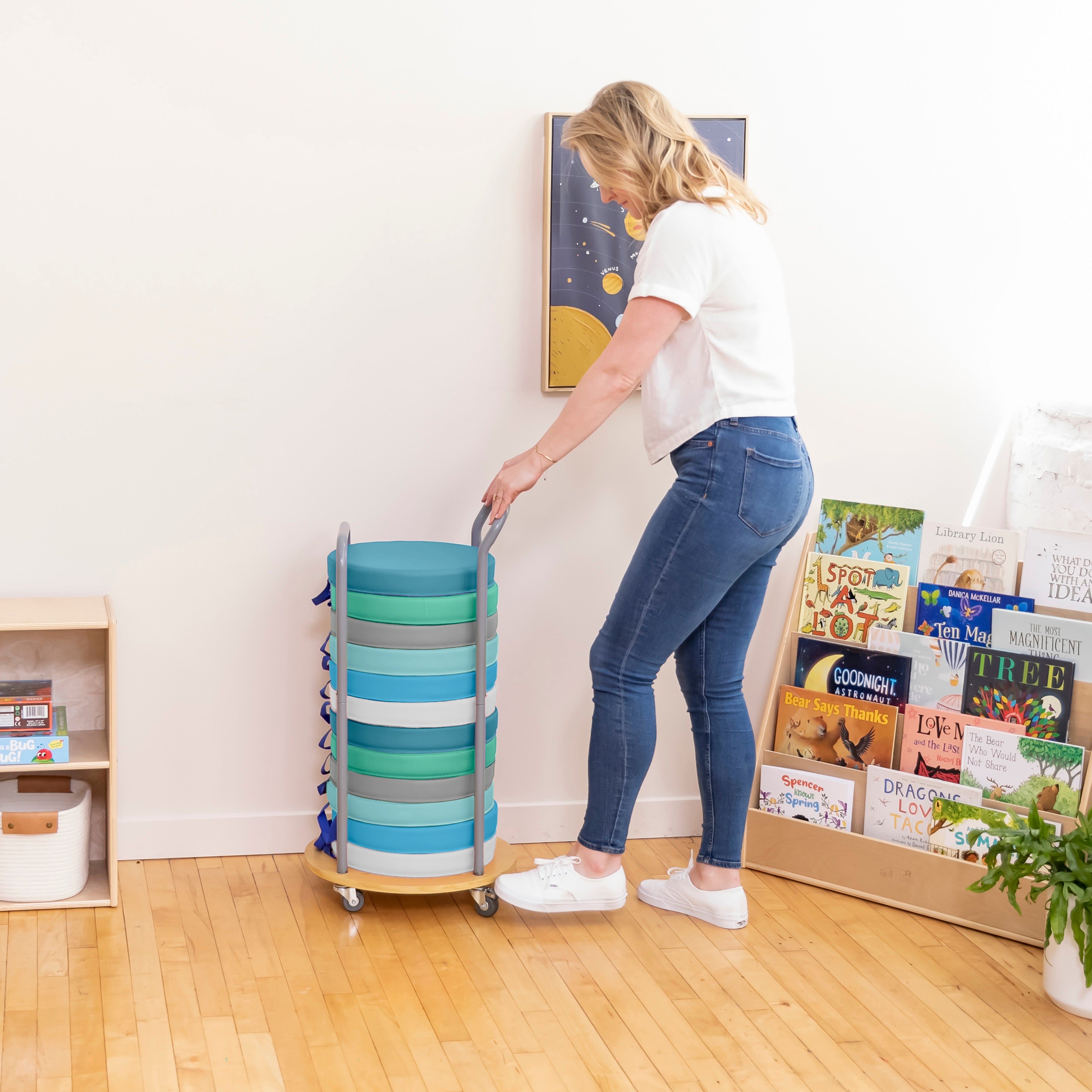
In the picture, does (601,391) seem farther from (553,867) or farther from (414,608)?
(553,867)

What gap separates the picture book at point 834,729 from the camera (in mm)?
2297

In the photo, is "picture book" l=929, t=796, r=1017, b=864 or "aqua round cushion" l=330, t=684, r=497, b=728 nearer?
"aqua round cushion" l=330, t=684, r=497, b=728

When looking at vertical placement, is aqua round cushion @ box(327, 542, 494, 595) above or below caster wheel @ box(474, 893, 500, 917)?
above

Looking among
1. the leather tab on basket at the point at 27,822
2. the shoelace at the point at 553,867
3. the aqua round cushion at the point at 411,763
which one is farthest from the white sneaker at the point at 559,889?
the leather tab on basket at the point at 27,822

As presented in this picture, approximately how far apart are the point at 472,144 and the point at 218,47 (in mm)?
498

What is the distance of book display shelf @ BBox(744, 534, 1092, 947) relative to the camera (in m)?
2.13

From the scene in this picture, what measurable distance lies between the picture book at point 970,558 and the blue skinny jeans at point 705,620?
0.39 metres

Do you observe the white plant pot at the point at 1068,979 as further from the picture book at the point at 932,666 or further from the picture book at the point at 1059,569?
the picture book at the point at 1059,569

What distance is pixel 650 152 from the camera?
75.8 inches

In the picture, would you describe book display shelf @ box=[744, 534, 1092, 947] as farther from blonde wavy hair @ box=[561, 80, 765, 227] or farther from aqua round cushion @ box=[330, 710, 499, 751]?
blonde wavy hair @ box=[561, 80, 765, 227]

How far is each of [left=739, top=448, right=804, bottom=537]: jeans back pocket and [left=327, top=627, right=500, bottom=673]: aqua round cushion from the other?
0.52 m

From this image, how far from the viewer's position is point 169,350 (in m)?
2.23

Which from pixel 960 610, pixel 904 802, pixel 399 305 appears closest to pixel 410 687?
pixel 399 305

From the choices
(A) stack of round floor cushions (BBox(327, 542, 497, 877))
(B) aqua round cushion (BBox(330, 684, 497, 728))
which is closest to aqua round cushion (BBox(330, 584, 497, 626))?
(A) stack of round floor cushions (BBox(327, 542, 497, 877))
